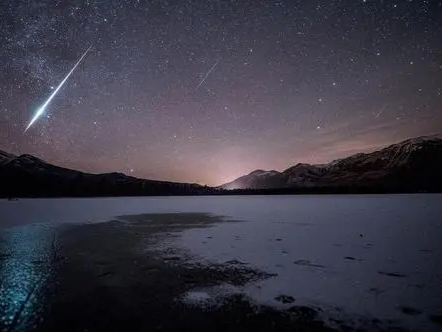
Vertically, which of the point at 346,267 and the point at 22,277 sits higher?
the point at 22,277

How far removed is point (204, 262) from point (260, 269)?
1.96m

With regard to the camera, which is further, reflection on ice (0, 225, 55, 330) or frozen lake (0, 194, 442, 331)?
frozen lake (0, 194, 442, 331)

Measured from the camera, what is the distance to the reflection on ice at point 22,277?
561cm

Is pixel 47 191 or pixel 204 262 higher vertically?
pixel 47 191

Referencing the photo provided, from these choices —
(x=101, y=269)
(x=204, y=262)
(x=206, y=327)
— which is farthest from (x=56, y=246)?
(x=206, y=327)

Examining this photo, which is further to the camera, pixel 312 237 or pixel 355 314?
pixel 312 237

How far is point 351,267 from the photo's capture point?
9188 mm

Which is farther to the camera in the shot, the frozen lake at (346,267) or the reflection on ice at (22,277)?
the frozen lake at (346,267)

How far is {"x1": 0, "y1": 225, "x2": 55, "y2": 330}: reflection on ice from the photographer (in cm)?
561

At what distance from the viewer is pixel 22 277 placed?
322 inches

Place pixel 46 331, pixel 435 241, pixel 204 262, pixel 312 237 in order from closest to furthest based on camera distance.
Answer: pixel 46 331 → pixel 204 262 → pixel 435 241 → pixel 312 237

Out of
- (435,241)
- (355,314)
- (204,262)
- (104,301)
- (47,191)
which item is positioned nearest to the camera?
(355,314)

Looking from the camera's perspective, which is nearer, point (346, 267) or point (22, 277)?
point (22, 277)

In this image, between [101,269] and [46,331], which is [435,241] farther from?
[46,331]
